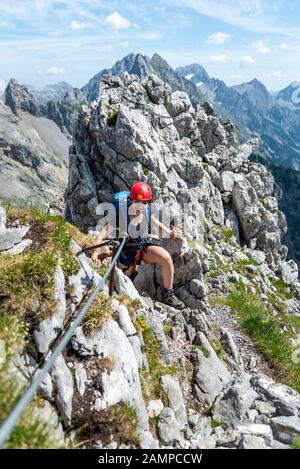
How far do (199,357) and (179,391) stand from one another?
2.35 metres

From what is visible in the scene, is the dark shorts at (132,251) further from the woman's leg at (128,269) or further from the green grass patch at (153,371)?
the green grass patch at (153,371)

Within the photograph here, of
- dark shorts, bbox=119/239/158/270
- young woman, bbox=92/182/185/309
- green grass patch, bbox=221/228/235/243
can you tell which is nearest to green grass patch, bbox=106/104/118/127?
green grass patch, bbox=221/228/235/243

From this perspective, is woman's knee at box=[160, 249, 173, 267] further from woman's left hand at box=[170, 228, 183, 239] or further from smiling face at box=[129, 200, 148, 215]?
woman's left hand at box=[170, 228, 183, 239]

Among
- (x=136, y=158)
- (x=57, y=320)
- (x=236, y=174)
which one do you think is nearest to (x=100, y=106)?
(x=136, y=158)

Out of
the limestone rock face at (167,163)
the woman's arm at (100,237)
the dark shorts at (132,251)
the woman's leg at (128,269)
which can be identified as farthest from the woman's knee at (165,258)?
the limestone rock face at (167,163)

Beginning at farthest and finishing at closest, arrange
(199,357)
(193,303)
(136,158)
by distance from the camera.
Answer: (136,158), (193,303), (199,357)

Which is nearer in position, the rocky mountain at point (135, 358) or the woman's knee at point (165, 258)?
the rocky mountain at point (135, 358)

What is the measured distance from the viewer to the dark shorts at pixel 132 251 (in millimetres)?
12102

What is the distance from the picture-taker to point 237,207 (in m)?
53.8

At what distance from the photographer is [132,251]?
40.4 feet

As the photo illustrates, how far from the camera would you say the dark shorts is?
476 inches

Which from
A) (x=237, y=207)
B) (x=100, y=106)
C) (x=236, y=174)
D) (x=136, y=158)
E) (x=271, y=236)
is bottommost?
(x=271, y=236)

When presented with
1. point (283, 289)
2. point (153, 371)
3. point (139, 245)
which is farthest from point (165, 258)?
point (283, 289)

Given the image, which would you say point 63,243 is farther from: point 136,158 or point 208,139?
point 208,139
